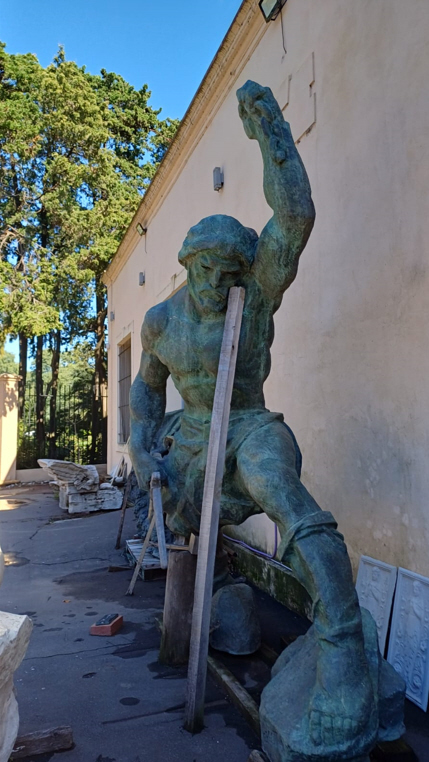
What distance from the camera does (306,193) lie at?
Answer: 5.98 feet

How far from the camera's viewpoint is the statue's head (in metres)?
2.00

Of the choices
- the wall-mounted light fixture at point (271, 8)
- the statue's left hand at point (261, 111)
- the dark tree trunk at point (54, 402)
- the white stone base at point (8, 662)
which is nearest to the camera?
the white stone base at point (8, 662)

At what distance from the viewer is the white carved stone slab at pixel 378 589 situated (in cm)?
236

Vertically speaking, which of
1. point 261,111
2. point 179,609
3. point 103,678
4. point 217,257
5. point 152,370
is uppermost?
point 261,111

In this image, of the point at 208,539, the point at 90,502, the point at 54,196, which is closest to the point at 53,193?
the point at 54,196

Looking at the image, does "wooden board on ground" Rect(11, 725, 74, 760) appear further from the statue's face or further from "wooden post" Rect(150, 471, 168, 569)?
the statue's face

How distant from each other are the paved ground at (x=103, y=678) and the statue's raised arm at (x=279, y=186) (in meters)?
1.57

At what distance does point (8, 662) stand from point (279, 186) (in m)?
1.53

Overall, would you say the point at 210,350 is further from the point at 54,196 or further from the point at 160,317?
the point at 54,196

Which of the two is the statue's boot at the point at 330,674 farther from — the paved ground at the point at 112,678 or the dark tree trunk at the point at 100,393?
the dark tree trunk at the point at 100,393

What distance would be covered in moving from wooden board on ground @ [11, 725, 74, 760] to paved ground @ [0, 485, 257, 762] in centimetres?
2

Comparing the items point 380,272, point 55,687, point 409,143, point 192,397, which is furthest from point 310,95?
point 55,687

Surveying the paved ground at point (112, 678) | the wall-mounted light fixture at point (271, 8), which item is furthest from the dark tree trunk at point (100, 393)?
the wall-mounted light fixture at point (271, 8)

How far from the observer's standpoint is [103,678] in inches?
90.5
